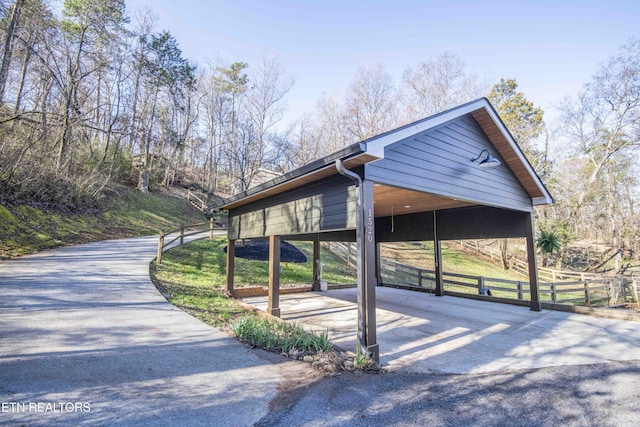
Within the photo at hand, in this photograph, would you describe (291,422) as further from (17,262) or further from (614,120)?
(614,120)

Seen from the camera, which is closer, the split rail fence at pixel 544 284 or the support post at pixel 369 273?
the support post at pixel 369 273

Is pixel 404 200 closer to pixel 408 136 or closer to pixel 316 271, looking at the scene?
pixel 408 136

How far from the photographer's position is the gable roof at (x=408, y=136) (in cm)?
390

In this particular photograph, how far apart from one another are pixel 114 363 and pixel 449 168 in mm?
5706

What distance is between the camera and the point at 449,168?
5387 mm

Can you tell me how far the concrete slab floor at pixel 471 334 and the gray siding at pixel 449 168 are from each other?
2.49 metres

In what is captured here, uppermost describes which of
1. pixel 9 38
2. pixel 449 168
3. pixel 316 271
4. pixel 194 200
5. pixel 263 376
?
pixel 9 38

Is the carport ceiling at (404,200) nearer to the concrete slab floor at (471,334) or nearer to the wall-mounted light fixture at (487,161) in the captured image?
the wall-mounted light fixture at (487,161)

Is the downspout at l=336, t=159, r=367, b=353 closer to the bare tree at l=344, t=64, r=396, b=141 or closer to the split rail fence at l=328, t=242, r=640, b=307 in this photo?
the split rail fence at l=328, t=242, r=640, b=307

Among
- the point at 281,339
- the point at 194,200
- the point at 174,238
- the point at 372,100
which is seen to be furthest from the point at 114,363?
the point at 194,200

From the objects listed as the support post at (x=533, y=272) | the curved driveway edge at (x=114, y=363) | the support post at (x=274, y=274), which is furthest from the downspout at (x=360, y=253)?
the support post at (x=533, y=272)

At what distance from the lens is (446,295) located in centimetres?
956

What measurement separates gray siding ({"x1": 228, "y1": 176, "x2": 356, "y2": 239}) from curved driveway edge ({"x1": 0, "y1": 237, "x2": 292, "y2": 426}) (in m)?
2.12

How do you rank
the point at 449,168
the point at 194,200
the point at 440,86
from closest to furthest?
the point at 449,168 → the point at 440,86 → the point at 194,200
